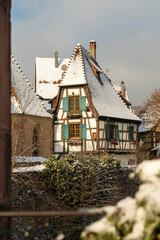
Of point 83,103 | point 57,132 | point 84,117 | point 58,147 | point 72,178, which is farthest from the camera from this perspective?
point 57,132

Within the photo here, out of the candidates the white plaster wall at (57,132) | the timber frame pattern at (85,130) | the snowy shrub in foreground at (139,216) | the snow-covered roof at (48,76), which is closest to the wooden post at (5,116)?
the snowy shrub in foreground at (139,216)

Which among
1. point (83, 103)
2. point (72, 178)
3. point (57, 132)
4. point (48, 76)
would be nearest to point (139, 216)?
point (72, 178)

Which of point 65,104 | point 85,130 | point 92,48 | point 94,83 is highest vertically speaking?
point 92,48

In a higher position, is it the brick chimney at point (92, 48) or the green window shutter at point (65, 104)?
the brick chimney at point (92, 48)

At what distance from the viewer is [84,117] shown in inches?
963

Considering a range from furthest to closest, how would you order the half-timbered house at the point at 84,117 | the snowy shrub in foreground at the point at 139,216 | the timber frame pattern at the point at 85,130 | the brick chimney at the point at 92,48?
the brick chimney at the point at 92,48, the half-timbered house at the point at 84,117, the timber frame pattern at the point at 85,130, the snowy shrub in foreground at the point at 139,216

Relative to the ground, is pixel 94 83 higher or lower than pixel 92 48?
lower

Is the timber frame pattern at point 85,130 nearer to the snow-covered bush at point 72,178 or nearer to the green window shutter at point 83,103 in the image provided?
the green window shutter at point 83,103

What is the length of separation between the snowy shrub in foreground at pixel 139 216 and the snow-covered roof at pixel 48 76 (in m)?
33.5

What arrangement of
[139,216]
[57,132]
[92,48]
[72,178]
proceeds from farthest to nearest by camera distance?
[92,48] → [57,132] → [72,178] → [139,216]

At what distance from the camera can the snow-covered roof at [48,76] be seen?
36.2 m

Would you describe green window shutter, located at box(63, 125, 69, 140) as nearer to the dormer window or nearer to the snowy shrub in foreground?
the dormer window

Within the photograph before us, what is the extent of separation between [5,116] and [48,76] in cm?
3424

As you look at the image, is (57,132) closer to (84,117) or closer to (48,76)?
(84,117)
